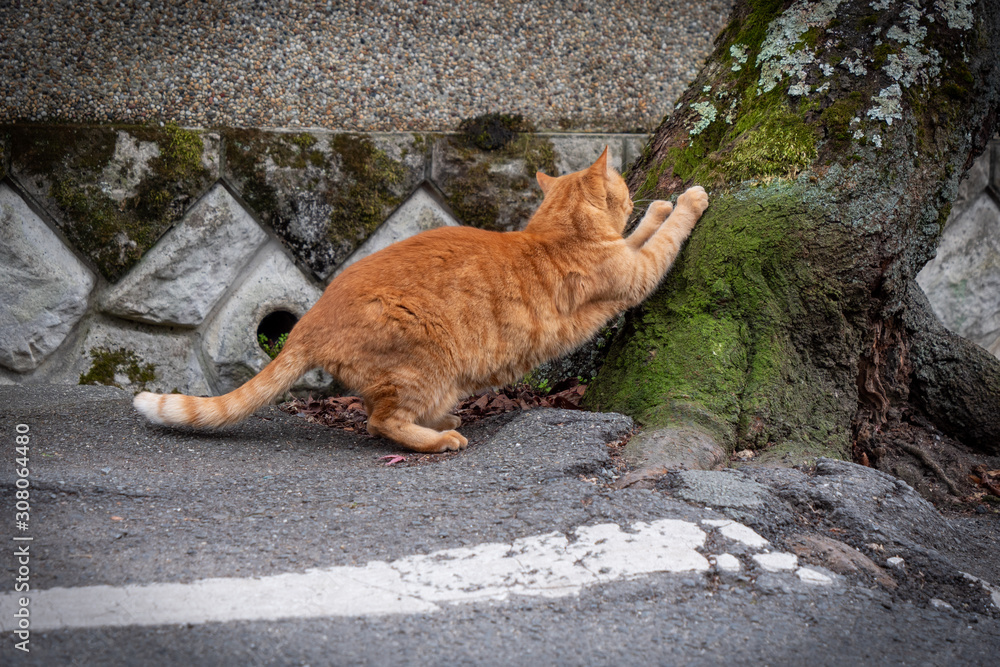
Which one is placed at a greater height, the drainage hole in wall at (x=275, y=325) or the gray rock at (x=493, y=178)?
the gray rock at (x=493, y=178)

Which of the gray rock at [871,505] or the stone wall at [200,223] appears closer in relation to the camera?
the gray rock at [871,505]

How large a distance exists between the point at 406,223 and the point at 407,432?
6.05 ft

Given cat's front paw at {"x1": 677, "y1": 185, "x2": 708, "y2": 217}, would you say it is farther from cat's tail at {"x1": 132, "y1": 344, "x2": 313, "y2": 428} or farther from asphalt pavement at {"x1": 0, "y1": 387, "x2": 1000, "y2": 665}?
cat's tail at {"x1": 132, "y1": 344, "x2": 313, "y2": 428}

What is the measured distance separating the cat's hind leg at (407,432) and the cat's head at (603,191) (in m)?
1.32

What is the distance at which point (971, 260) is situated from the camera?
5.66 m

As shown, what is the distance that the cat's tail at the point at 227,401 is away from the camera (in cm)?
306

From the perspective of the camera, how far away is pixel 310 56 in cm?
428

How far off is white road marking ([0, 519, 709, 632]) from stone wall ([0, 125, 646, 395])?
267 centimetres

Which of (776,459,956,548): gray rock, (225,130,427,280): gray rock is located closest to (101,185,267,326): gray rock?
(225,130,427,280): gray rock

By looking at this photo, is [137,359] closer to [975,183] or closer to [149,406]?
Result: [149,406]

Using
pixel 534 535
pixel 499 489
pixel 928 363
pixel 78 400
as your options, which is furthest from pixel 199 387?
pixel 928 363

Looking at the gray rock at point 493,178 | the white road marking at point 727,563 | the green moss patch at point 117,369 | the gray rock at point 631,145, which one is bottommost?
the green moss patch at point 117,369

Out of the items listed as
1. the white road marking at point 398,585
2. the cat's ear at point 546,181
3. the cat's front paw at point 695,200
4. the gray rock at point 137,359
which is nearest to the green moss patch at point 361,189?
the cat's ear at point 546,181

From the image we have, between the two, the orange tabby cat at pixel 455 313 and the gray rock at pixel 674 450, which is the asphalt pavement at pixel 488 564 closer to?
the gray rock at pixel 674 450
